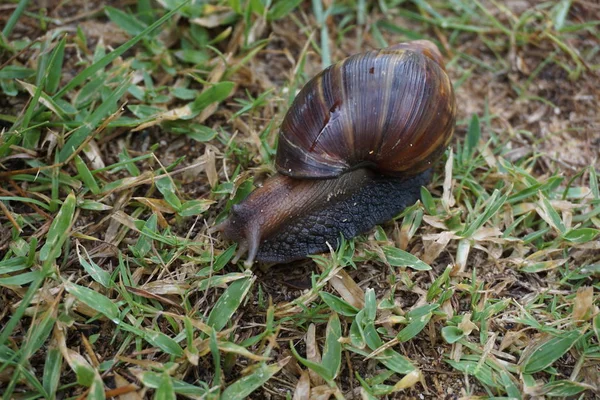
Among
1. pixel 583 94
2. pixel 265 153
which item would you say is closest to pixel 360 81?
pixel 265 153

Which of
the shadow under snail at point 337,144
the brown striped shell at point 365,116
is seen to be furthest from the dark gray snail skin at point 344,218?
the brown striped shell at point 365,116

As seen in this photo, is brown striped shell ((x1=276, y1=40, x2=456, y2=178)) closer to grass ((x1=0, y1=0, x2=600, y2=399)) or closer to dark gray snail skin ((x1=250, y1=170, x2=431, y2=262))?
dark gray snail skin ((x1=250, y1=170, x2=431, y2=262))

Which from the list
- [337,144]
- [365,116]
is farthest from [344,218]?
[365,116]

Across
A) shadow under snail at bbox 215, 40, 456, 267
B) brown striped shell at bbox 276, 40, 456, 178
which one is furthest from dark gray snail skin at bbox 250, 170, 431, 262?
brown striped shell at bbox 276, 40, 456, 178

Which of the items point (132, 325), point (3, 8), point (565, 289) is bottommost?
point (565, 289)

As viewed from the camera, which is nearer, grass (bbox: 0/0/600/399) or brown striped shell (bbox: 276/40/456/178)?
A: grass (bbox: 0/0/600/399)

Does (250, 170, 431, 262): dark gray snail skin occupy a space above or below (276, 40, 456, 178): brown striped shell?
below

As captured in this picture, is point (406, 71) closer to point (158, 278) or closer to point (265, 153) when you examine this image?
point (265, 153)

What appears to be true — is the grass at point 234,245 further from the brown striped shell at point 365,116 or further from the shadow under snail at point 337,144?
the brown striped shell at point 365,116
